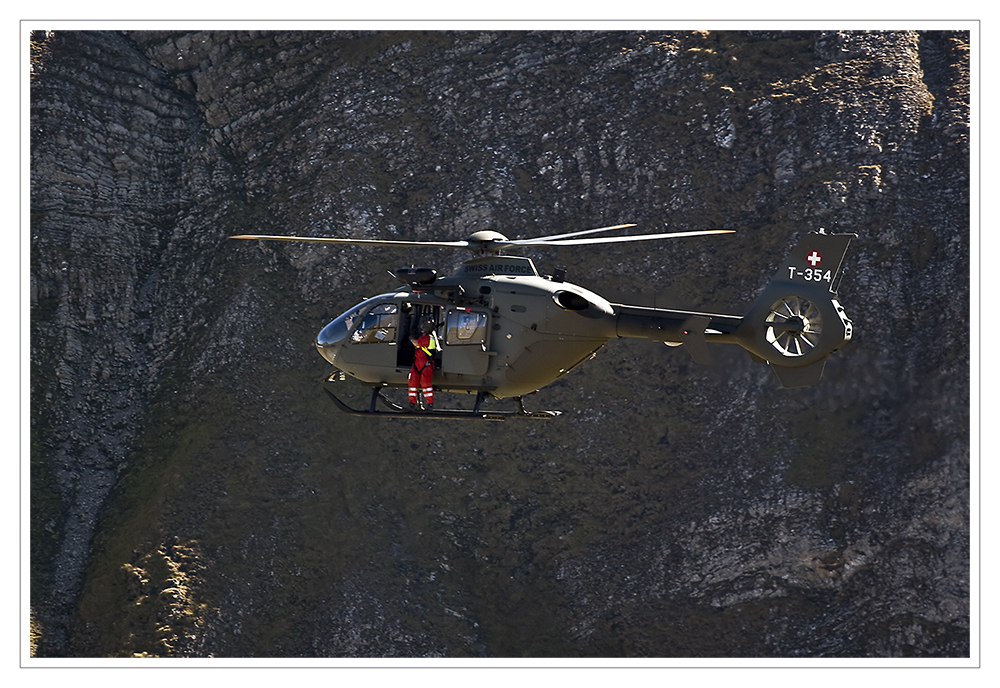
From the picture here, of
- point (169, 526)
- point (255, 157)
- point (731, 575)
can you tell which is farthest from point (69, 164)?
point (731, 575)

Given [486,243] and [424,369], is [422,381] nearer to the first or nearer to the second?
[424,369]

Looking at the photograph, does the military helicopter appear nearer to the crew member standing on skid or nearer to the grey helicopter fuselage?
the grey helicopter fuselage

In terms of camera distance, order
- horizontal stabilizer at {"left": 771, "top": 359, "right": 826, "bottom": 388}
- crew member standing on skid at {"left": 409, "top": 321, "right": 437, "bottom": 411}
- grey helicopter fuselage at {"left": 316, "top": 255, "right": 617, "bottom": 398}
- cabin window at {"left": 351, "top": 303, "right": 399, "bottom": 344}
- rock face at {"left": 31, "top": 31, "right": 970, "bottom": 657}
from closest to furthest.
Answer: horizontal stabilizer at {"left": 771, "top": 359, "right": 826, "bottom": 388} → grey helicopter fuselage at {"left": 316, "top": 255, "right": 617, "bottom": 398} → crew member standing on skid at {"left": 409, "top": 321, "right": 437, "bottom": 411} → cabin window at {"left": 351, "top": 303, "right": 399, "bottom": 344} → rock face at {"left": 31, "top": 31, "right": 970, "bottom": 657}

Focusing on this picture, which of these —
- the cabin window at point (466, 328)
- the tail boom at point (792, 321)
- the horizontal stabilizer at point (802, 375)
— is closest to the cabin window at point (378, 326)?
the cabin window at point (466, 328)

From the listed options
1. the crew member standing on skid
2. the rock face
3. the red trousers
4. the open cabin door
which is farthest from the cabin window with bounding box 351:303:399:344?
the rock face

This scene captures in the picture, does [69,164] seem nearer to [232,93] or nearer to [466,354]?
[232,93]
